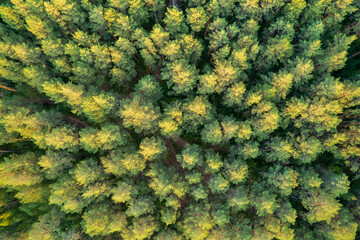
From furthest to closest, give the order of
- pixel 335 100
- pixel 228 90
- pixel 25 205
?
pixel 25 205, pixel 228 90, pixel 335 100

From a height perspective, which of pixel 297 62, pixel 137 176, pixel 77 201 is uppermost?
pixel 297 62

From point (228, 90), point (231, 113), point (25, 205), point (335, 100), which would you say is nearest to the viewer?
point (335, 100)

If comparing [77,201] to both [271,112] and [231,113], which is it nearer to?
[231,113]

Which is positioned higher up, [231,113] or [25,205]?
[231,113]

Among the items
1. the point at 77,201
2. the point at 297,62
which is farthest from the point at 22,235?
the point at 297,62

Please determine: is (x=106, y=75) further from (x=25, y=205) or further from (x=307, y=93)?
(x=307, y=93)

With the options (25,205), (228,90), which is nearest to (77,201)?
A: (25,205)

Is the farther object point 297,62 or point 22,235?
point 22,235
